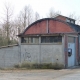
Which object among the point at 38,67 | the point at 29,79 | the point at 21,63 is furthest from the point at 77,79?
the point at 21,63

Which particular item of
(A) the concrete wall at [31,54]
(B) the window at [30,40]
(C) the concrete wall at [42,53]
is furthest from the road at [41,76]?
(B) the window at [30,40]

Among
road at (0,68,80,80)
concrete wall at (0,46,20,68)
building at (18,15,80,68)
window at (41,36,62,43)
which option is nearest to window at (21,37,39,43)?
building at (18,15,80,68)

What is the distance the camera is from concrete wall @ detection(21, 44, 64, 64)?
2353 centimetres

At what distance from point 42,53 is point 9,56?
395 cm

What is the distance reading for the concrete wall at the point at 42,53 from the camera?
926 inches

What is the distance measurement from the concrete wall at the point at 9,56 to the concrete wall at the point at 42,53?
2.28 feet

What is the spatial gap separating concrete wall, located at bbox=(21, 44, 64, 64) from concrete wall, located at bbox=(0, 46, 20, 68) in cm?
70

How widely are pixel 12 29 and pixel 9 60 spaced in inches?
985

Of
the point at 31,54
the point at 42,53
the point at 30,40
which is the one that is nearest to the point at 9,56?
the point at 31,54

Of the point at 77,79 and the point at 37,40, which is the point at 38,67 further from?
the point at 77,79

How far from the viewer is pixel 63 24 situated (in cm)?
2795

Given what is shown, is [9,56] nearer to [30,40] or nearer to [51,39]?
[30,40]

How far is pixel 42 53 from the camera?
24.2 metres

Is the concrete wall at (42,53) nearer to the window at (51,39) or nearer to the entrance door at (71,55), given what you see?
the window at (51,39)
